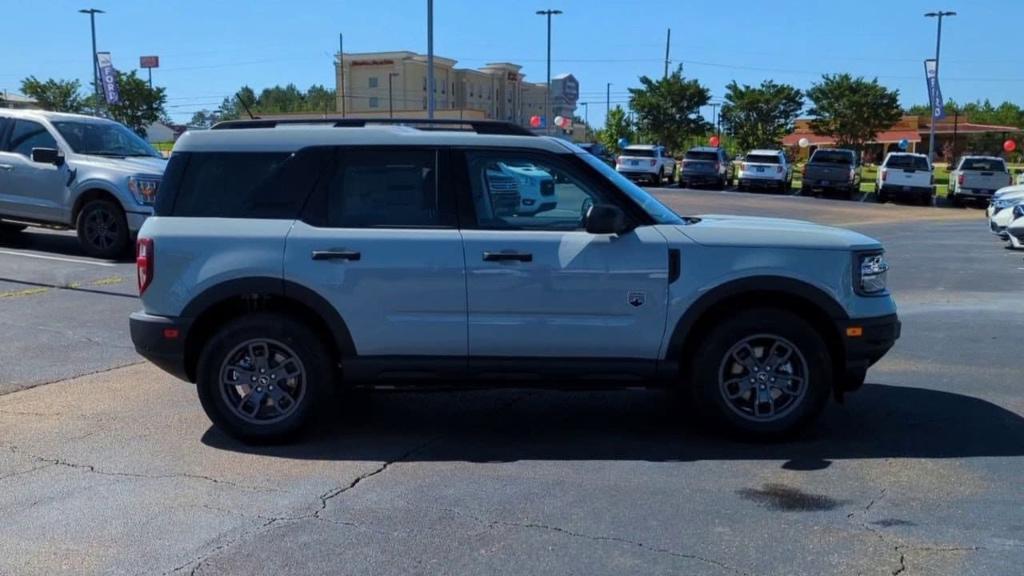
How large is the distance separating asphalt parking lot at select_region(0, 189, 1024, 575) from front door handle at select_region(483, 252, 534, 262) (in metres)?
1.16

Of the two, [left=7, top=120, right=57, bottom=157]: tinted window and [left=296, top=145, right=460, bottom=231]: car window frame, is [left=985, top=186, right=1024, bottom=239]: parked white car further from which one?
[left=7, top=120, right=57, bottom=157]: tinted window

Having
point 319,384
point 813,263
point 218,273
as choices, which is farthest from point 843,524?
point 218,273

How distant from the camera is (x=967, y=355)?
8133 millimetres

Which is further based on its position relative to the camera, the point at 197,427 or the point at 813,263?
the point at 197,427

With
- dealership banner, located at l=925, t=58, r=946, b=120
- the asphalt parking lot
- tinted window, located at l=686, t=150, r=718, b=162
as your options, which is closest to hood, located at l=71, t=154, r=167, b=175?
the asphalt parking lot

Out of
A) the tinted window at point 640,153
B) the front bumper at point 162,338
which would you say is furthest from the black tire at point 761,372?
the tinted window at point 640,153

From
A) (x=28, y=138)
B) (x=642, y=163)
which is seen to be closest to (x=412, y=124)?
(x=28, y=138)

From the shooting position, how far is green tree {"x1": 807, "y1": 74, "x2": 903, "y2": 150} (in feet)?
178

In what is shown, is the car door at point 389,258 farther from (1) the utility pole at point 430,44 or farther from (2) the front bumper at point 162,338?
(1) the utility pole at point 430,44

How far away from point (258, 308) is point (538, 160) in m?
1.95

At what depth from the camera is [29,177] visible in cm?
1359

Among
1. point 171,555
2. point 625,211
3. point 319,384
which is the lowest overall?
point 171,555

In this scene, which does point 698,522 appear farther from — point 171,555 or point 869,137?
point 869,137

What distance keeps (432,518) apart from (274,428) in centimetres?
157
